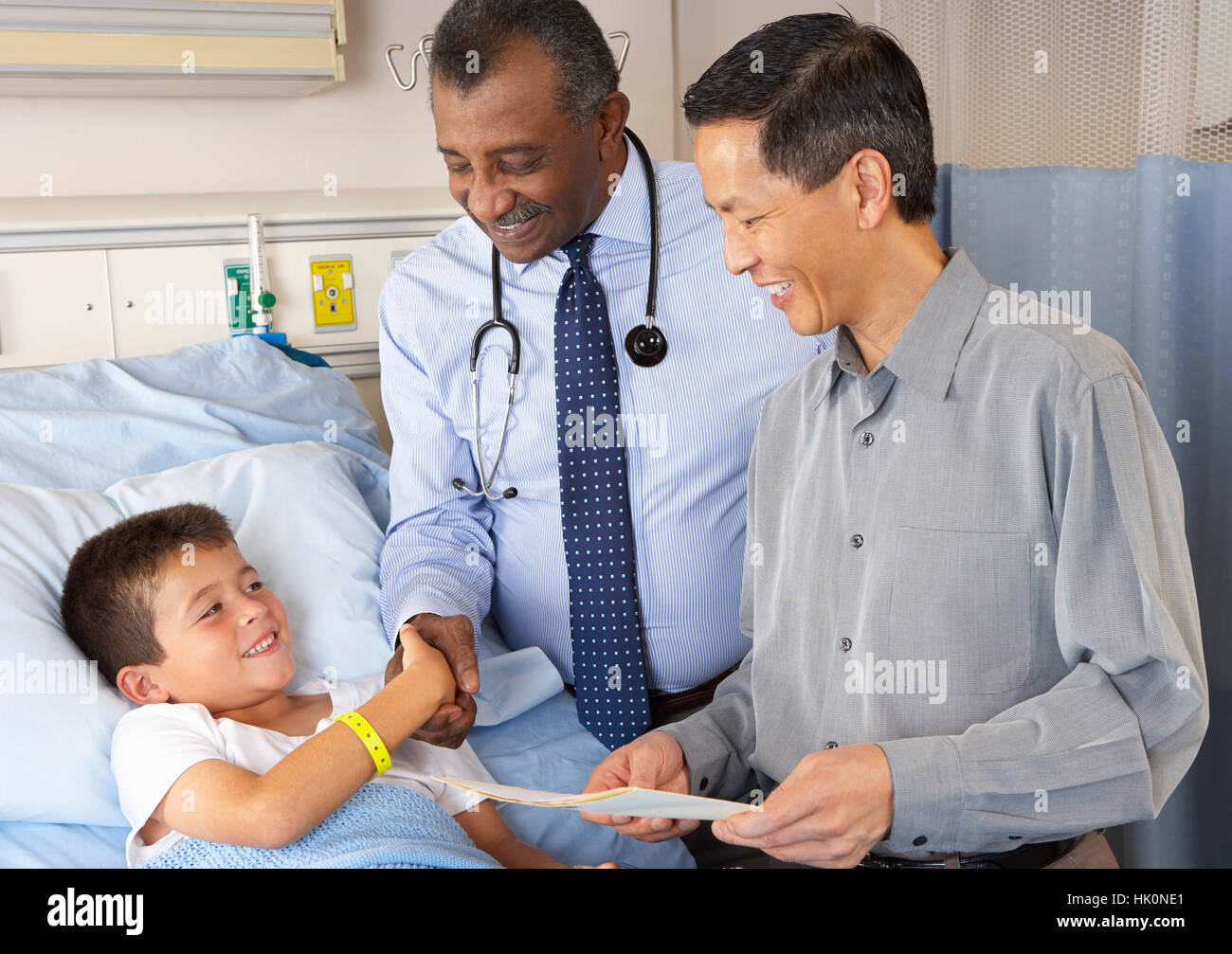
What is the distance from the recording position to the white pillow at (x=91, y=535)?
1332 mm

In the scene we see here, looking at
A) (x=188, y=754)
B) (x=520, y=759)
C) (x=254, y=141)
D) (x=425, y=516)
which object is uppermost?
(x=254, y=141)

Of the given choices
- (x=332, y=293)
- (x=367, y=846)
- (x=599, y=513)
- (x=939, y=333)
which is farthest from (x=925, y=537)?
(x=332, y=293)

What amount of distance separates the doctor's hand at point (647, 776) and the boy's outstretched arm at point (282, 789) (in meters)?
0.27

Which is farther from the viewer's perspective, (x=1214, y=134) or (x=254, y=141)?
(x=254, y=141)

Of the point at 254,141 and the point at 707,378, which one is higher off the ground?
the point at 254,141

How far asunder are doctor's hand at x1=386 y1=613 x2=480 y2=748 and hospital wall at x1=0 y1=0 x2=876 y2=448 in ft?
3.07

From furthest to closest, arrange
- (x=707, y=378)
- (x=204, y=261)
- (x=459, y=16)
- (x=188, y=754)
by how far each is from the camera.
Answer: (x=204, y=261) < (x=707, y=378) < (x=459, y=16) < (x=188, y=754)

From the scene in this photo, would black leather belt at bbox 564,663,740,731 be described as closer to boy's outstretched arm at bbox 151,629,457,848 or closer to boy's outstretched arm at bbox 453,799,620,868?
boy's outstretched arm at bbox 453,799,620,868

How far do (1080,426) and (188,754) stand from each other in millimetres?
1045

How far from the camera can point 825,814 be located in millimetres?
1000

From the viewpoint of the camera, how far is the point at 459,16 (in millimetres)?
1488

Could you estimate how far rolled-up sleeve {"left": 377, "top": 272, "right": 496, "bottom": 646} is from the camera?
1.66 m

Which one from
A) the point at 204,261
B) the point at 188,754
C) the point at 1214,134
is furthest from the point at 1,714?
the point at 1214,134
